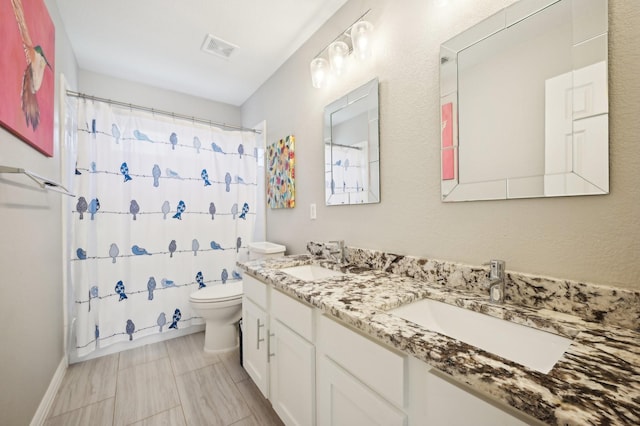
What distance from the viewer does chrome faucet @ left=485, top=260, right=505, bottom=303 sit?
88 centimetres

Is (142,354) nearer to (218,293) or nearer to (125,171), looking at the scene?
(218,293)

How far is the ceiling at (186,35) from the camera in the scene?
5.53 feet

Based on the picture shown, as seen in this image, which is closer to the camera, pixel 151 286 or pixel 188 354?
pixel 188 354

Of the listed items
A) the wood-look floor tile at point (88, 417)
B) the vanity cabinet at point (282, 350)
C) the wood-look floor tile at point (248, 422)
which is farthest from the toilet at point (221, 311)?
the wood-look floor tile at point (248, 422)

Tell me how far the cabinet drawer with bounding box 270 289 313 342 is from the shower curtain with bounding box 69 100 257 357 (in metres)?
1.41

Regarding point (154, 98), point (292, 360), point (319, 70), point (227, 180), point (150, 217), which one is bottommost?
point (292, 360)

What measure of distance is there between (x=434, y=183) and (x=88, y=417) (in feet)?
7.22

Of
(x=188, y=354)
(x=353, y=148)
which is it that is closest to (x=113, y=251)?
(x=188, y=354)

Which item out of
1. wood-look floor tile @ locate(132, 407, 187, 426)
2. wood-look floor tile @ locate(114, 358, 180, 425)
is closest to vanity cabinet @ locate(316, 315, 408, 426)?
wood-look floor tile @ locate(132, 407, 187, 426)

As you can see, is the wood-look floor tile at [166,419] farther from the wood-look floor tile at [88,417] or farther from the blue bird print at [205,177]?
the blue bird print at [205,177]

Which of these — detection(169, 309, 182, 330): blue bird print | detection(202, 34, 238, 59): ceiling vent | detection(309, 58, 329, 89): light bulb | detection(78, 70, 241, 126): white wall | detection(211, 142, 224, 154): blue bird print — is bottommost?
detection(169, 309, 182, 330): blue bird print

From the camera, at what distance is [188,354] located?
2.06m

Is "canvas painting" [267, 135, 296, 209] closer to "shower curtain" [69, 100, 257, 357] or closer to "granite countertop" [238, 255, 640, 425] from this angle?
"shower curtain" [69, 100, 257, 357]

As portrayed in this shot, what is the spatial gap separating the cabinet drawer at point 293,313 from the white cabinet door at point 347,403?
13 cm
